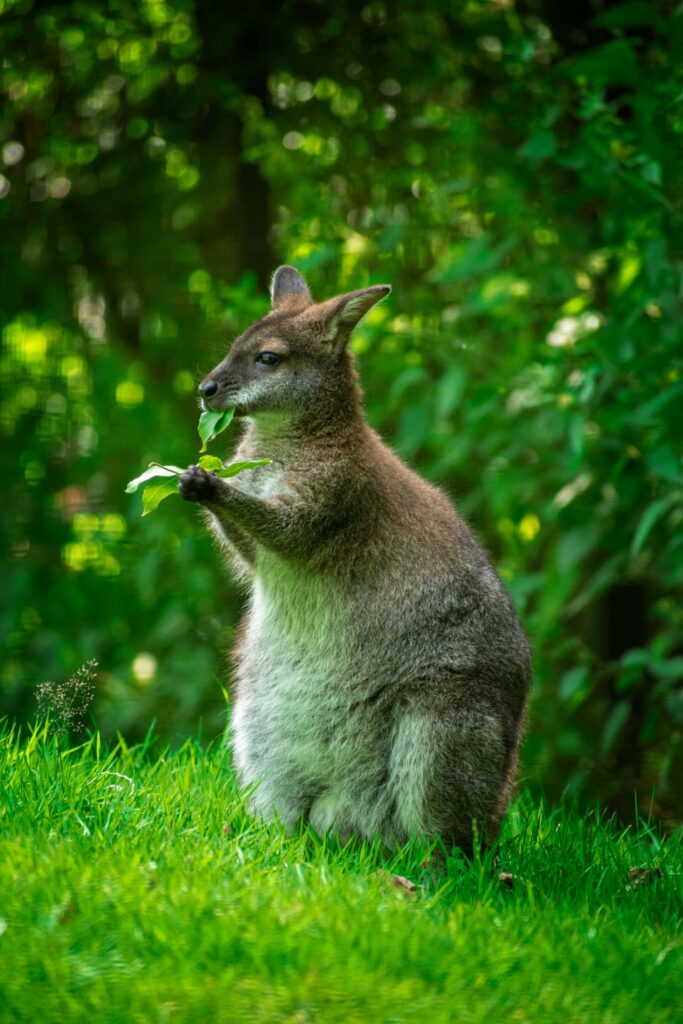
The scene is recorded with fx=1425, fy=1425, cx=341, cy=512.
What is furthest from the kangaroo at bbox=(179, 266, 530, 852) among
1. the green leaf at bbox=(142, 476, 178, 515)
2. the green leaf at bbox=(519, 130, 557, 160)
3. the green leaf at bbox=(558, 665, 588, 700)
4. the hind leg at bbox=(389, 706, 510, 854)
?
the green leaf at bbox=(558, 665, 588, 700)

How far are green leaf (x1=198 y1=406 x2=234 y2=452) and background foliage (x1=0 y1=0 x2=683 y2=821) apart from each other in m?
1.66

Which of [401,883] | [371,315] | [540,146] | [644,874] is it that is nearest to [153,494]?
[401,883]

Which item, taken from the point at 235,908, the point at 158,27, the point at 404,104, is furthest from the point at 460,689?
the point at 158,27

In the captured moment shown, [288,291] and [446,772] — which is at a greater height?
[288,291]

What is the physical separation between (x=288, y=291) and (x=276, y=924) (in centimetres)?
295

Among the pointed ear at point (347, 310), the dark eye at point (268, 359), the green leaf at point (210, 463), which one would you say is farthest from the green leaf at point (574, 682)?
Answer: the green leaf at point (210, 463)

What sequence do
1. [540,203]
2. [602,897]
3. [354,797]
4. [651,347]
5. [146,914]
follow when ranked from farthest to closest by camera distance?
[540,203], [651,347], [354,797], [602,897], [146,914]

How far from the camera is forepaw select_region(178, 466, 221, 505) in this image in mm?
4531

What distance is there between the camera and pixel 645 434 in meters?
6.59

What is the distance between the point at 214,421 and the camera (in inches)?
199

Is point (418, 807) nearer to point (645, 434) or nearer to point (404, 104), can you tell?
point (645, 434)

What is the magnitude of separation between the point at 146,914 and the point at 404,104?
6121mm

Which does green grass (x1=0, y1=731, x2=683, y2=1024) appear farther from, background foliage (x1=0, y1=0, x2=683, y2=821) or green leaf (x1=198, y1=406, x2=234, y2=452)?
background foliage (x1=0, y1=0, x2=683, y2=821)

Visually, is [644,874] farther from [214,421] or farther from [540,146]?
[540,146]
